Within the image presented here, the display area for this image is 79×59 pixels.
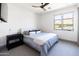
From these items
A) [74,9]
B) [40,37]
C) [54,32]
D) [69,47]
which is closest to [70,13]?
[74,9]

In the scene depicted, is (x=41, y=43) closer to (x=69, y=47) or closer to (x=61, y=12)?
(x=69, y=47)

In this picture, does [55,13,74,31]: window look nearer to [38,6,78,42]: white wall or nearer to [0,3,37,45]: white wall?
[38,6,78,42]: white wall

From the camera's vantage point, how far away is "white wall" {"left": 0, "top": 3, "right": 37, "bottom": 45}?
0.91 meters

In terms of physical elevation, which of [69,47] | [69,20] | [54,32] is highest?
[69,20]

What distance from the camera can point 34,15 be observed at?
3.90ft

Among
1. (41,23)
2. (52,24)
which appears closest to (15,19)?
(41,23)

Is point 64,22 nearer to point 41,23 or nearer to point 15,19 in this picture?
point 41,23

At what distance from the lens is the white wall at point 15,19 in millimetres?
912

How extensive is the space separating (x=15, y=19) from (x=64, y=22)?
0.85 m

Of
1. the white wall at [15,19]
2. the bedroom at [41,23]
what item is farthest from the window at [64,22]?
the white wall at [15,19]

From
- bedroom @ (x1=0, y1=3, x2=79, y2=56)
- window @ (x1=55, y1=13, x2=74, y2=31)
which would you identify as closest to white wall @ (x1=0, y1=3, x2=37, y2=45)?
bedroom @ (x1=0, y1=3, x2=79, y2=56)

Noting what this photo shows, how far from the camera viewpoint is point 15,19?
1.09 m

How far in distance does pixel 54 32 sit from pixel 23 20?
622 mm

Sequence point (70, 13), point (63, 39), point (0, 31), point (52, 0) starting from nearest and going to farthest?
point (52, 0), point (0, 31), point (70, 13), point (63, 39)
